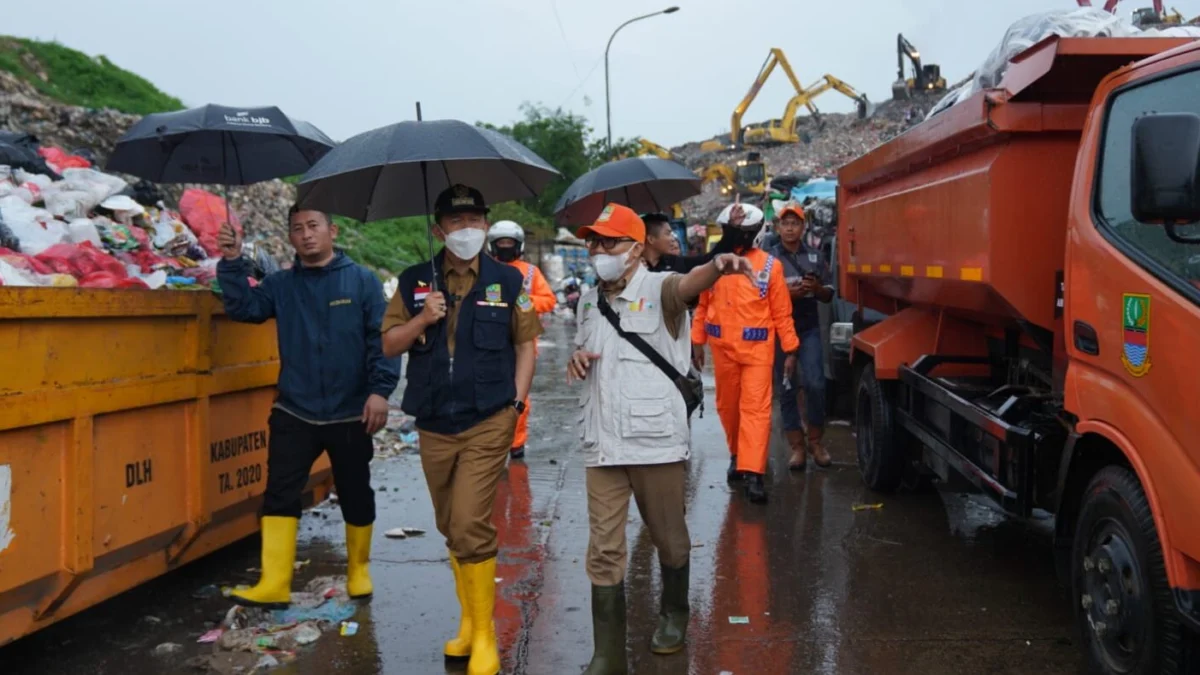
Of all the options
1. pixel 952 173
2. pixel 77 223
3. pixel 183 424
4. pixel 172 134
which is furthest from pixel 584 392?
pixel 77 223

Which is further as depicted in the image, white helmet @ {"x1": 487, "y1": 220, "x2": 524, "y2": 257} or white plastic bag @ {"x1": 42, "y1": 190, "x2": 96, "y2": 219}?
white helmet @ {"x1": 487, "y1": 220, "x2": 524, "y2": 257}

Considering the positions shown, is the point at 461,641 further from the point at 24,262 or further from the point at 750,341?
the point at 750,341

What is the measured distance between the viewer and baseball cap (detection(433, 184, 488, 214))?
413 cm

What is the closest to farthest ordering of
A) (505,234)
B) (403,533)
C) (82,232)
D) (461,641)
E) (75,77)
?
(461,641) < (82,232) < (403,533) < (505,234) < (75,77)

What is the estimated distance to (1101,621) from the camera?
3715 millimetres

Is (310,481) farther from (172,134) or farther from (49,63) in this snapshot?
(49,63)

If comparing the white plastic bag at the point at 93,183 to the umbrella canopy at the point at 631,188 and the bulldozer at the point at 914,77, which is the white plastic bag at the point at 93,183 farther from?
the bulldozer at the point at 914,77

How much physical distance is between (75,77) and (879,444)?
926 inches

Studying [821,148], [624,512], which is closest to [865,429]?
[624,512]

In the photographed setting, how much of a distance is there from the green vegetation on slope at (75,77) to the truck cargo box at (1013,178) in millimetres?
21115

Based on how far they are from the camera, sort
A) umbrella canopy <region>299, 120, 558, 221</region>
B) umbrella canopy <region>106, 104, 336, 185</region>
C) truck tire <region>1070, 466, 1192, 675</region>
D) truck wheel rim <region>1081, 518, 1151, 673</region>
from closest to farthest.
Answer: truck tire <region>1070, 466, 1192, 675</region>, truck wheel rim <region>1081, 518, 1151, 673</region>, umbrella canopy <region>299, 120, 558, 221</region>, umbrella canopy <region>106, 104, 336, 185</region>

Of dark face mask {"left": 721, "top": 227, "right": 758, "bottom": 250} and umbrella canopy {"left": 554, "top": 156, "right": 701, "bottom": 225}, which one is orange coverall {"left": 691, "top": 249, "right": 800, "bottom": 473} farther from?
umbrella canopy {"left": 554, "top": 156, "right": 701, "bottom": 225}

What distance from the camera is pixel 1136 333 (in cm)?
342

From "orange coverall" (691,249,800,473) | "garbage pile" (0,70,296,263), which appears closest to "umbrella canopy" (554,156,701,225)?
"orange coverall" (691,249,800,473)
